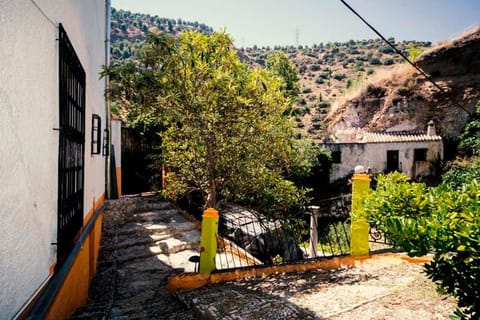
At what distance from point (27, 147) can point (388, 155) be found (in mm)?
20608

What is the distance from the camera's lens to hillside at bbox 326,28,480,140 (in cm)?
2047

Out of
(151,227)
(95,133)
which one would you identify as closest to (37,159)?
(95,133)

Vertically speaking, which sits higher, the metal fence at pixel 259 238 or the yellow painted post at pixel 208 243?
the yellow painted post at pixel 208 243

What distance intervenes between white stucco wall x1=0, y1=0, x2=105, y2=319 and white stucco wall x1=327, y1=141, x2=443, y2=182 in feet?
59.9

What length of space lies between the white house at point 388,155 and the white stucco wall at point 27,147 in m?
18.2

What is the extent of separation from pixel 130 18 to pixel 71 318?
8149 cm

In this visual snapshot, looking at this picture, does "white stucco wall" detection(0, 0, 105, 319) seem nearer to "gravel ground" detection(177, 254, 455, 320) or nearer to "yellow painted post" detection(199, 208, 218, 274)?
Result: "gravel ground" detection(177, 254, 455, 320)

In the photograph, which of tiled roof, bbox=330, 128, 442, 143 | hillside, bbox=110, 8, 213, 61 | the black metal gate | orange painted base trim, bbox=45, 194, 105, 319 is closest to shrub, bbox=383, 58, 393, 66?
tiled roof, bbox=330, 128, 442, 143

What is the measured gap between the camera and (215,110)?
5.37 meters

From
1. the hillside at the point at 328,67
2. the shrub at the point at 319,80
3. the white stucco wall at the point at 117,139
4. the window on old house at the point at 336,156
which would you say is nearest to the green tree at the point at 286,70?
the window on old house at the point at 336,156

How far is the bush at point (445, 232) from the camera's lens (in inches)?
67.3

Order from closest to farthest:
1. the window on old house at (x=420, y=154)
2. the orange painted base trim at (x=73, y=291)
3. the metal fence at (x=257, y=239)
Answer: the orange painted base trim at (x=73, y=291)
the metal fence at (x=257, y=239)
the window on old house at (x=420, y=154)

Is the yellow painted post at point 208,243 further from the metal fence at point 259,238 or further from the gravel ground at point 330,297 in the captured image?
the metal fence at point 259,238

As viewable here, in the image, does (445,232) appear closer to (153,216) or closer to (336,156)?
(153,216)
